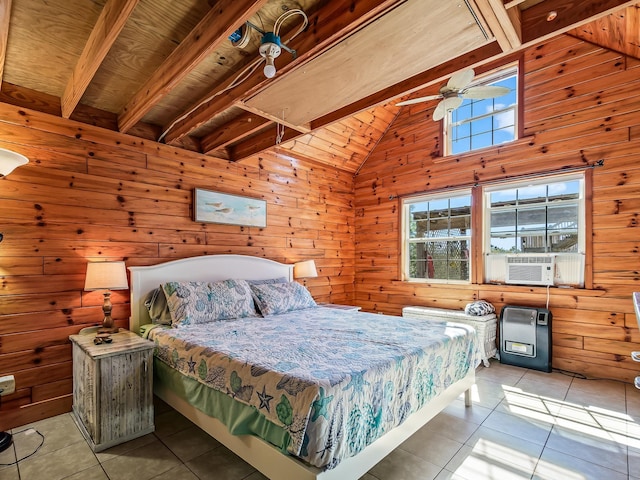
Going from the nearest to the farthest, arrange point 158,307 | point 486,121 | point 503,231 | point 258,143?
point 158,307 → point 258,143 → point 503,231 → point 486,121

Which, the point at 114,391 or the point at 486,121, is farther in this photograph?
the point at 486,121

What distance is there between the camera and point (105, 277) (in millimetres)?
2566

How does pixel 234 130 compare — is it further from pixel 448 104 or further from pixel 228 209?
pixel 448 104

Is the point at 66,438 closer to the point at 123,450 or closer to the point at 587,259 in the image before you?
the point at 123,450

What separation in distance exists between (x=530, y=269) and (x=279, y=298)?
290 cm

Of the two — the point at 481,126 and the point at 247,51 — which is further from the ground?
the point at 481,126

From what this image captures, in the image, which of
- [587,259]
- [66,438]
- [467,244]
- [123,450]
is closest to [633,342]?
[587,259]

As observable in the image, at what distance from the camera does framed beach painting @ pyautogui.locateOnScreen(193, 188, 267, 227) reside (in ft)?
11.6

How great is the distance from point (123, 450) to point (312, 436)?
1.56 m

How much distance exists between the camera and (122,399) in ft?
7.25

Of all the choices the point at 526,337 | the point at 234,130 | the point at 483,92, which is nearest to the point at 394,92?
the point at 483,92

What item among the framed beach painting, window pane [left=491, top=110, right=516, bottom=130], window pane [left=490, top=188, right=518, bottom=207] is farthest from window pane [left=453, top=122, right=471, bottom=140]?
the framed beach painting

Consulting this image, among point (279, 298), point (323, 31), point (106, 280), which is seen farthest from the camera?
point (279, 298)

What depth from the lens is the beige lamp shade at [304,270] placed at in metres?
4.32
